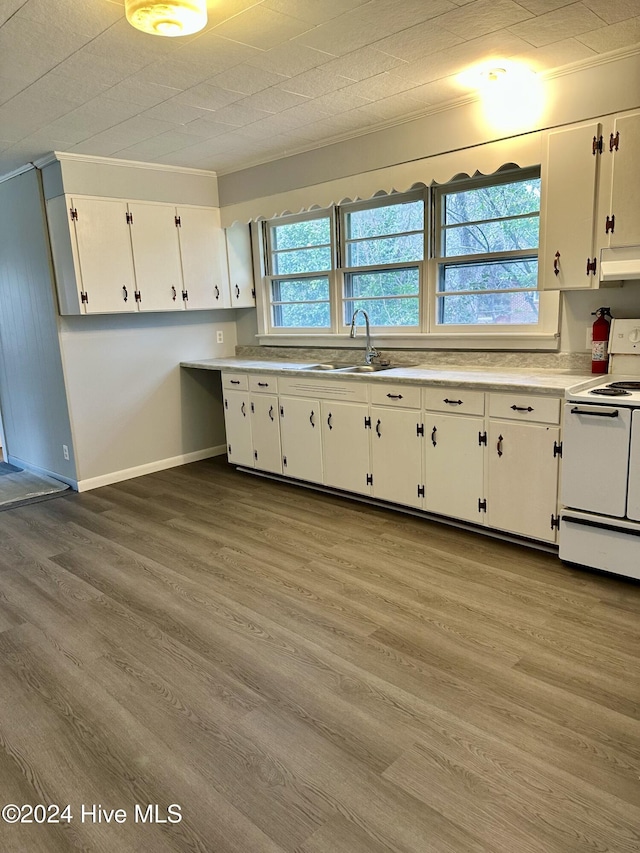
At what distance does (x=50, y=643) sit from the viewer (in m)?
2.53

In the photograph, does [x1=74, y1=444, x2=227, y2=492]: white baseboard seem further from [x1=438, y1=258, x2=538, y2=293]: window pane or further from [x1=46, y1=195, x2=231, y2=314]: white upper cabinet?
[x1=438, y1=258, x2=538, y2=293]: window pane

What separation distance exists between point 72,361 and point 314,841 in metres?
3.85

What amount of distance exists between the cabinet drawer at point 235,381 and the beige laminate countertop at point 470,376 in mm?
66

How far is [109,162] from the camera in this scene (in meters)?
4.36

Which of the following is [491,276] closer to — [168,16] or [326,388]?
[326,388]

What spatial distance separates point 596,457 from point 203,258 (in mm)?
3547

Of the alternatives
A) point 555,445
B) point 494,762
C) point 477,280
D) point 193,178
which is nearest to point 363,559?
point 555,445

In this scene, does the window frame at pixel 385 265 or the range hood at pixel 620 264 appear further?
the window frame at pixel 385 265

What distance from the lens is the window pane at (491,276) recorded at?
11.9 ft

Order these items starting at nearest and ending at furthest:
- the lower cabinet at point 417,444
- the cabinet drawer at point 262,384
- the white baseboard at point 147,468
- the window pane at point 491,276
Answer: the lower cabinet at point 417,444
the window pane at point 491,276
the cabinet drawer at point 262,384
the white baseboard at point 147,468

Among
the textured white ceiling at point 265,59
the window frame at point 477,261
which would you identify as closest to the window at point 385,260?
the window frame at point 477,261

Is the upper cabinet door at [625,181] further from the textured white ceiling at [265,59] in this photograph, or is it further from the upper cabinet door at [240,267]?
the upper cabinet door at [240,267]

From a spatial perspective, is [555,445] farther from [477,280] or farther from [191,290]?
[191,290]

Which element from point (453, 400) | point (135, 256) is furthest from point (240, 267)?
point (453, 400)
